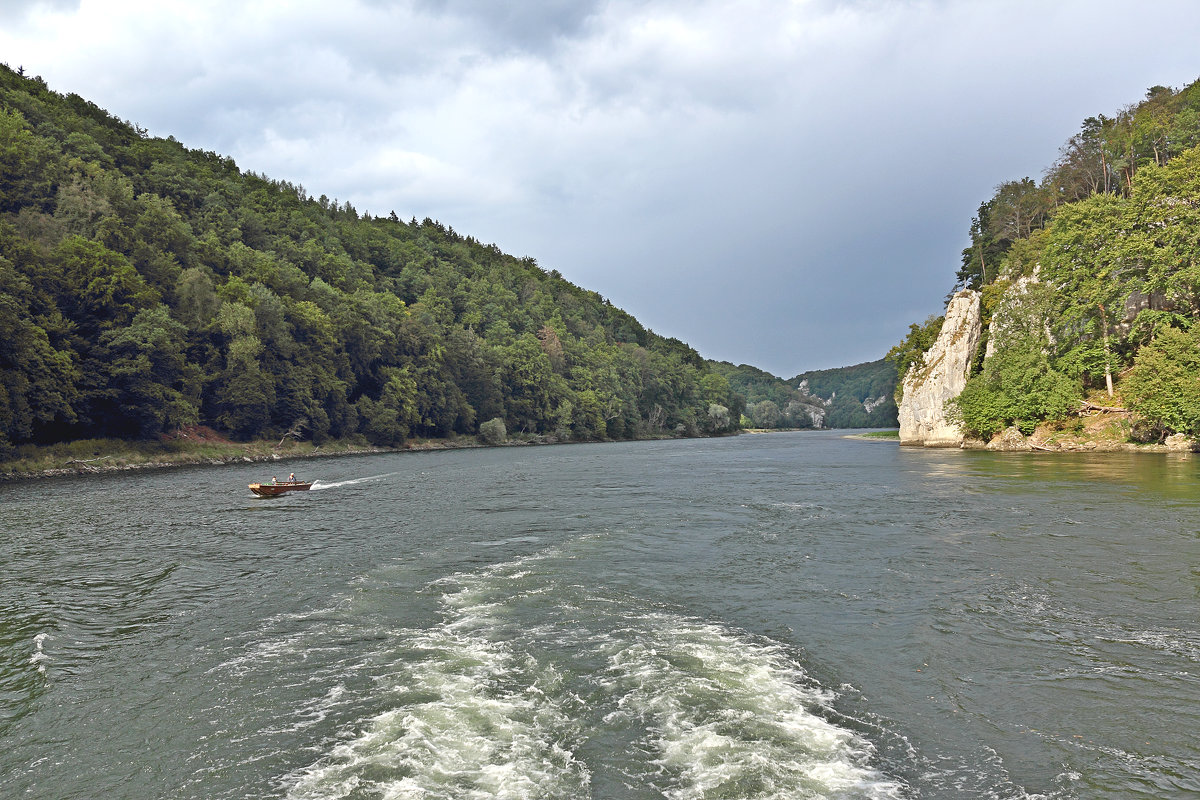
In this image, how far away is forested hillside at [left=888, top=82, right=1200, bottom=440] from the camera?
160 feet

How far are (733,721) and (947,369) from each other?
81232mm

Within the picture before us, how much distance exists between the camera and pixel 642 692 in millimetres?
9797

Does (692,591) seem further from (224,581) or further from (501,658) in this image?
(224,581)

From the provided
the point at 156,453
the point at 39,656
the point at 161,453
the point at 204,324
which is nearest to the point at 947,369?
the point at 39,656

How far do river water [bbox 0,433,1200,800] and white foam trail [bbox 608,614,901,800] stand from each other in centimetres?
5

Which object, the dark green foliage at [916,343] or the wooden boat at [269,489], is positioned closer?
the wooden boat at [269,489]

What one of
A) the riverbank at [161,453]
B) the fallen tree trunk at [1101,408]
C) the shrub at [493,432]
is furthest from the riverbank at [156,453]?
the fallen tree trunk at [1101,408]

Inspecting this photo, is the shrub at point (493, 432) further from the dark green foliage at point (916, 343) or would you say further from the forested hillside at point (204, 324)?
the dark green foliage at point (916, 343)

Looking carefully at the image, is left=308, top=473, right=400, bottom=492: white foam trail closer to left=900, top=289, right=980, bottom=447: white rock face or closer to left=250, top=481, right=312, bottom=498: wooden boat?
left=250, top=481, right=312, bottom=498: wooden boat

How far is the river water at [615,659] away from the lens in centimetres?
752

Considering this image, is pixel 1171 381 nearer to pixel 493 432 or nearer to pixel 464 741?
pixel 464 741

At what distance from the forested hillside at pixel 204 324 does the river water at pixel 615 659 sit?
38.7 meters

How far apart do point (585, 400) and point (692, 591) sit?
138m

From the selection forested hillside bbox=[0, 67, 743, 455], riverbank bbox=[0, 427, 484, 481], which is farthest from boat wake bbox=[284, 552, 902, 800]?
riverbank bbox=[0, 427, 484, 481]
